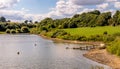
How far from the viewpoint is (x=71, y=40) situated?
139 m

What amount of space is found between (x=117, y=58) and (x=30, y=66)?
20.9 meters

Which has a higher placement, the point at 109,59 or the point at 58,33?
the point at 109,59

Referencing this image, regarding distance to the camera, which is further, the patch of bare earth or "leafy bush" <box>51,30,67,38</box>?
"leafy bush" <box>51,30,67,38</box>

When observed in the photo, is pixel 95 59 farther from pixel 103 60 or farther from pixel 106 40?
pixel 106 40

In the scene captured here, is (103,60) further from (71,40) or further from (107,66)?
(71,40)

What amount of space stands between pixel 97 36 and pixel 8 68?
7491 cm

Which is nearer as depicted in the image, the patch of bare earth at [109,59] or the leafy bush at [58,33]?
the patch of bare earth at [109,59]

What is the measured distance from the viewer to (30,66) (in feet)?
206

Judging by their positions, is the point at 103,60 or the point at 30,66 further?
the point at 103,60

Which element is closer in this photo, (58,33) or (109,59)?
(109,59)

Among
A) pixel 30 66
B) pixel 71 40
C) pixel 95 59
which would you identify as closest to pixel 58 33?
pixel 71 40

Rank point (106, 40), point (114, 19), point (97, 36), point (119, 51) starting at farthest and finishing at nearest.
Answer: point (114, 19) → point (97, 36) → point (106, 40) → point (119, 51)

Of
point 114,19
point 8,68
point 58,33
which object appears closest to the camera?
point 8,68

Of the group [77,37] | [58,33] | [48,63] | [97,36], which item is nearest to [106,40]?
[97,36]
